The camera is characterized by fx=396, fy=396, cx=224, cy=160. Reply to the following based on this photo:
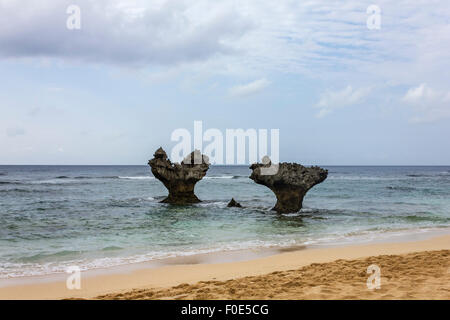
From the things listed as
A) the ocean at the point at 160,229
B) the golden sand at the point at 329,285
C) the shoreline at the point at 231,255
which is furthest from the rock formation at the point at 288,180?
the golden sand at the point at 329,285

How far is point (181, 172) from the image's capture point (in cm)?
2664

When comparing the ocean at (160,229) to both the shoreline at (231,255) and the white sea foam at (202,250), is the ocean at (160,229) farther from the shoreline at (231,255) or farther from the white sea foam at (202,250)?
the shoreline at (231,255)

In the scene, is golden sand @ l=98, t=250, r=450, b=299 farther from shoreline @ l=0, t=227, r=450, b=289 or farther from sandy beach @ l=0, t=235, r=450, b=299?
shoreline @ l=0, t=227, r=450, b=289

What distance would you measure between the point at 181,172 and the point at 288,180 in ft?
25.9

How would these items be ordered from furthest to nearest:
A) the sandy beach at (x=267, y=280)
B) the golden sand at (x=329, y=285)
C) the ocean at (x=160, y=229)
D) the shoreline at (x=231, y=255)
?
1. the ocean at (x=160, y=229)
2. the shoreline at (x=231, y=255)
3. the sandy beach at (x=267, y=280)
4. the golden sand at (x=329, y=285)

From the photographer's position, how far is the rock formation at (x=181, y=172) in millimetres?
26672

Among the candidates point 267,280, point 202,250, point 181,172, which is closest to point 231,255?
point 202,250

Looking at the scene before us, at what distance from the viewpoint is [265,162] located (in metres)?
22.7

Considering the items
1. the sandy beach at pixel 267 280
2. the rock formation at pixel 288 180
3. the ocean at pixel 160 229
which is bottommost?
the ocean at pixel 160 229

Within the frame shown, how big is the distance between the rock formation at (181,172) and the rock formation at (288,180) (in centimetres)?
524

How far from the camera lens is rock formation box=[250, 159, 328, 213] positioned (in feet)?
72.8

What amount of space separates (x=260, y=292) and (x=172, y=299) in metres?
1.60
